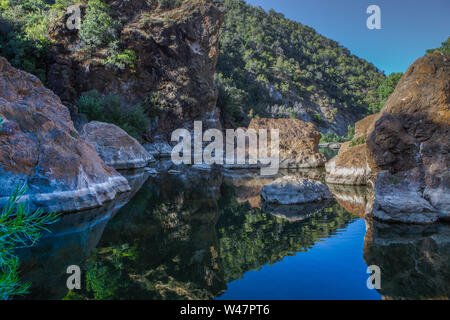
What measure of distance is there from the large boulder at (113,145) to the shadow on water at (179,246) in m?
8.64

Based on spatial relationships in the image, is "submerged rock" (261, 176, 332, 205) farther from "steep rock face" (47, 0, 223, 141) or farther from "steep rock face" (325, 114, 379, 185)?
"steep rock face" (47, 0, 223, 141)

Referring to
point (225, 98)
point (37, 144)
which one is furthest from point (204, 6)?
point (37, 144)

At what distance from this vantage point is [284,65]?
83.9m

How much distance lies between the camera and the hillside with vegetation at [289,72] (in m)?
70.7

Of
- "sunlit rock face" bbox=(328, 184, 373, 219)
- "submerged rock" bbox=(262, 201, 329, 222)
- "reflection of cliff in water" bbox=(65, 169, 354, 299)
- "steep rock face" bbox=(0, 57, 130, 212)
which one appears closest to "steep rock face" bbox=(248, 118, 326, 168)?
"sunlit rock face" bbox=(328, 184, 373, 219)

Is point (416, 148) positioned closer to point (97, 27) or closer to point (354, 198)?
point (354, 198)

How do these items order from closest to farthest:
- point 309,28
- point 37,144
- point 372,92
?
point 37,144 < point 372,92 < point 309,28

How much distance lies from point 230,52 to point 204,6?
121ft

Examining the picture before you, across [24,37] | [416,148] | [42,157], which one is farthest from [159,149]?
[416,148]

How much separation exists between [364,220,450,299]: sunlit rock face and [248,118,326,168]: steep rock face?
14549 mm

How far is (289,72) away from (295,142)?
224 feet

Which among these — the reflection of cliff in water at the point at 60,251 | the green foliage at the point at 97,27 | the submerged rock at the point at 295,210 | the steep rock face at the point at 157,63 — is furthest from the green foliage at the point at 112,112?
the submerged rock at the point at 295,210
